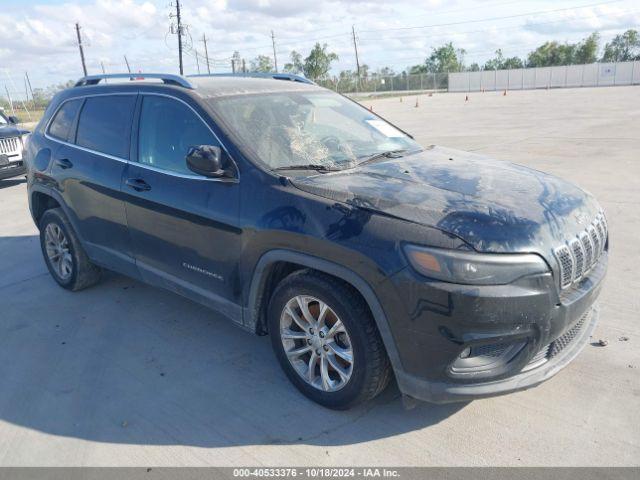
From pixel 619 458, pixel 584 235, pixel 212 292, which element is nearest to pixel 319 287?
pixel 212 292

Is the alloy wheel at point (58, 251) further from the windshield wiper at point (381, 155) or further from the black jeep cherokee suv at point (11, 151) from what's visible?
the black jeep cherokee suv at point (11, 151)

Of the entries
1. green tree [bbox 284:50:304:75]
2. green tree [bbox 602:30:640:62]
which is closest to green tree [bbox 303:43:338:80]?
green tree [bbox 284:50:304:75]

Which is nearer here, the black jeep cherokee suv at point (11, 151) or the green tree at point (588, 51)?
the black jeep cherokee suv at point (11, 151)

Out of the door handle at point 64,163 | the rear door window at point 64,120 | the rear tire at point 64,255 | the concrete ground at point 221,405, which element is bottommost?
the concrete ground at point 221,405

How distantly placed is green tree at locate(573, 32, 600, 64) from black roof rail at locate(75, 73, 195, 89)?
282 ft

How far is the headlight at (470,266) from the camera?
2.56m

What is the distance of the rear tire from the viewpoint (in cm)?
508

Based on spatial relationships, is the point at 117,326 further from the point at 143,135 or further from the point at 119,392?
the point at 143,135

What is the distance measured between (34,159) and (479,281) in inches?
182

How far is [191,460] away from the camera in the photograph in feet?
9.47

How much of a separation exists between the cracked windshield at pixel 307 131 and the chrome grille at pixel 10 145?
9621 mm

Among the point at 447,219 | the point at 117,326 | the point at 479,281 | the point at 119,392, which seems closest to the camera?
the point at 479,281

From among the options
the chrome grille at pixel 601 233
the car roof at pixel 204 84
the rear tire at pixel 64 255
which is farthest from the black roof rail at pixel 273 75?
the chrome grille at pixel 601 233

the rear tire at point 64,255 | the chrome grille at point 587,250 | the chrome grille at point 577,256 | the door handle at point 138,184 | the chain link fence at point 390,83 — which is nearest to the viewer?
the chrome grille at point 577,256
